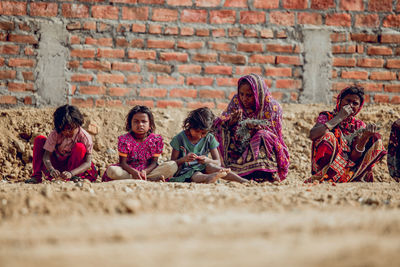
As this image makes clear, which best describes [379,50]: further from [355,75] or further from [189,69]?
[189,69]

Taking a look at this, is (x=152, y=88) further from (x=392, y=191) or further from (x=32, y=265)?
(x=32, y=265)

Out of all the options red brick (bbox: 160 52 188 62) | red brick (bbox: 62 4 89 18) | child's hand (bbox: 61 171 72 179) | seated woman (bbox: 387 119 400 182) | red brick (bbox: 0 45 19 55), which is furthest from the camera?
red brick (bbox: 160 52 188 62)

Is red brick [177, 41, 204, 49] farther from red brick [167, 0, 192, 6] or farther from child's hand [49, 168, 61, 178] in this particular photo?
child's hand [49, 168, 61, 178]

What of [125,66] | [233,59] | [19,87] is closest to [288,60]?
[233,59]

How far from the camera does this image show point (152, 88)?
19.2 ft

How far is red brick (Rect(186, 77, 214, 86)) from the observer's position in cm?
588

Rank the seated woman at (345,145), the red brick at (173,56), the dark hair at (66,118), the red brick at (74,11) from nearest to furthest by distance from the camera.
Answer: the dark hair at (66,118), the seated woman at (345,145), the red brick at (74,11), the red brick at (173,56)

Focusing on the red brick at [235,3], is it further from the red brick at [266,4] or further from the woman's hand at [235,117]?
the woman's hand at [235,117]

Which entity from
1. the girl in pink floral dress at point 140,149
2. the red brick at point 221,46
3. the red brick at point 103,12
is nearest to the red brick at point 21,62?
the red brick at point 103,12

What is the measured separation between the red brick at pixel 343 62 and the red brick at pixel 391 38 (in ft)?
1.57

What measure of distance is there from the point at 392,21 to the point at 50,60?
14.2 feet

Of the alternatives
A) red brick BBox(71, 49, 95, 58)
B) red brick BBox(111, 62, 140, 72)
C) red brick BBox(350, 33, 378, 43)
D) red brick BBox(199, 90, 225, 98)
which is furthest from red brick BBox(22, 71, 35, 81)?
red brick BBox(350, 33, 378, 43)

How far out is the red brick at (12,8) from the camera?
5680 millimetres

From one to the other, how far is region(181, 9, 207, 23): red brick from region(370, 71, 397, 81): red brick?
2.25 m
